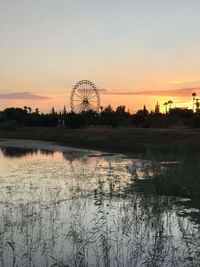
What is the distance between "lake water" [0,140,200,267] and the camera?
961 centimetres

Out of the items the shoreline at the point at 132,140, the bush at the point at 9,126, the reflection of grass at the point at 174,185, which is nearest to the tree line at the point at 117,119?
the bush at the point at 9,126

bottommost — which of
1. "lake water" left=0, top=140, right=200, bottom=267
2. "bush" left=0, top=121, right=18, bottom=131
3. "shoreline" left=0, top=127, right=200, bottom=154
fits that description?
"lake water" left=0, top=140, right=200, bottom=267

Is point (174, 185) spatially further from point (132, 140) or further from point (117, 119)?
point (117, 119)

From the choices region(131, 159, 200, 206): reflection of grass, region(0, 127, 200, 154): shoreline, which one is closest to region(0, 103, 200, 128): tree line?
region(0, 127, 200, 154): shoreline

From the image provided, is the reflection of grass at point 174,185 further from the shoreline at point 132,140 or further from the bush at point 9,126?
the bush at point 9,126

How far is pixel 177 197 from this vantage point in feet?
52.9

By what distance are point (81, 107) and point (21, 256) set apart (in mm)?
89067

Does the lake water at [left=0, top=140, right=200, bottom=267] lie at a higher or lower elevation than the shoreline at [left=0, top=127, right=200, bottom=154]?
lower

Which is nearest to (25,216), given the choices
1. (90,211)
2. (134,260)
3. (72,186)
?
(90,211)

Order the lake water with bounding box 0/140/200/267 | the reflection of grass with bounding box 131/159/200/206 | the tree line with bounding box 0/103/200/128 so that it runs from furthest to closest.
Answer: the tree line with bounding box 0/103/200/128, the reflection of grass with bounding box 131/159/200/206, the lake water with bounding box 0/140/200/267

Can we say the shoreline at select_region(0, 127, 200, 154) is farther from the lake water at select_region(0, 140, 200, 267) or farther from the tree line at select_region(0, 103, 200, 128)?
the lake water at select_region(0, 140, 200, 267)

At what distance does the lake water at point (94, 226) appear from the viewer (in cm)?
961

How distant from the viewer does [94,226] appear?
12234 mm

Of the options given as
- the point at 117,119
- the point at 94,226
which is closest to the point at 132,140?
the point at 117,119
